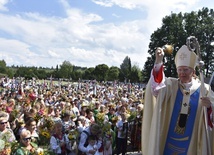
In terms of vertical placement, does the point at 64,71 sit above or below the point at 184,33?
below

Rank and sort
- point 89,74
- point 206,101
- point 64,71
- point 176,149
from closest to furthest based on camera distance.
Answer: point 206,101
point 176,149
point 89,74
point 64,71

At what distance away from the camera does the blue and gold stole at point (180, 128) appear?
3.99 m

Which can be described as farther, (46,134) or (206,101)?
(46,134)

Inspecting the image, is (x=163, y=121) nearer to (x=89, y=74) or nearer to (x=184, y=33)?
(x=184, y=33)

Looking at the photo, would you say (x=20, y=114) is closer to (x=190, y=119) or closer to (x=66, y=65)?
(x=190, y=119)

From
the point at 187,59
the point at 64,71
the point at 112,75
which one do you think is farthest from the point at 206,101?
the point at 64,71

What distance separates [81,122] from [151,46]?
4891 centimetres

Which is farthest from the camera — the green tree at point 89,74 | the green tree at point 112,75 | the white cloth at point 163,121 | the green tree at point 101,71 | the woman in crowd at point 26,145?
the green tree at point 89,74

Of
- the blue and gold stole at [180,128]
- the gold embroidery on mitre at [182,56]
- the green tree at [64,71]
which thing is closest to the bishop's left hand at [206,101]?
the blue and gold stole at [180,128]

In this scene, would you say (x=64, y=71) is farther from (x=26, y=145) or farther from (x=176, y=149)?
(x=176, y=149)

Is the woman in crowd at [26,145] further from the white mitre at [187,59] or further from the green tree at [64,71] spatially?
the green tree at [64,71]

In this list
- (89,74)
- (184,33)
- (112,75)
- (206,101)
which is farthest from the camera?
(89,74)

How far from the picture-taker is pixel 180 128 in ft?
13.2

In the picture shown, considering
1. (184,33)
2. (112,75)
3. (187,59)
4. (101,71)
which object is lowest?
(187,59)
